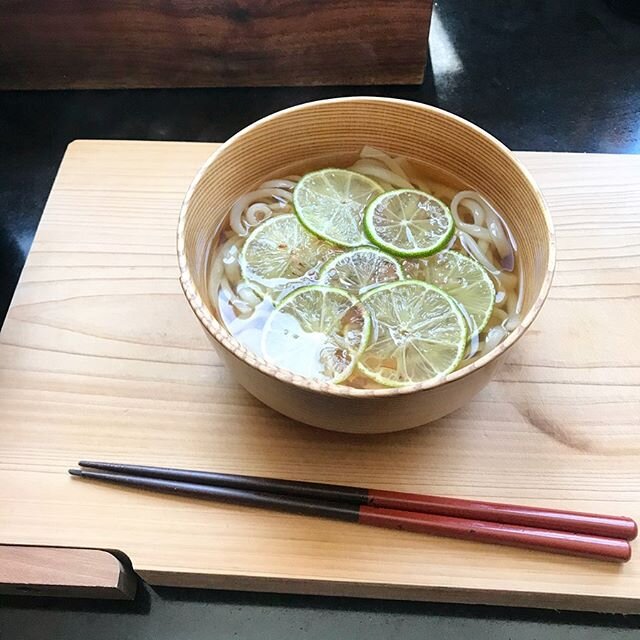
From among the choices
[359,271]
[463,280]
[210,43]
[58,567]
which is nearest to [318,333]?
[359,271]

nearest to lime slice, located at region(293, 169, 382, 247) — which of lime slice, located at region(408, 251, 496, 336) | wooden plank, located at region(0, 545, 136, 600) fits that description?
lime slice, located at region(408, 251, 496, 336)

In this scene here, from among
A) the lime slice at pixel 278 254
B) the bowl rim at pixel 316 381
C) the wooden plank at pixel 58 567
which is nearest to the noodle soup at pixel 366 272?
the lime slice at pixel 278 254

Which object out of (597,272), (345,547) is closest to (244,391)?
(345,547)

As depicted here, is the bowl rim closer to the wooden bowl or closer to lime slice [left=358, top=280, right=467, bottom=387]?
the wooden bowl

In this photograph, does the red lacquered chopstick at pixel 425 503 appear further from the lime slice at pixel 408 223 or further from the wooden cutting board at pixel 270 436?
the lime slice at pixel 408 223

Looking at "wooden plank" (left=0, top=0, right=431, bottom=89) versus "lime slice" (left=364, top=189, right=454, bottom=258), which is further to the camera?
"wooden plank" (left=0, top=0, right=431, bottom=89)

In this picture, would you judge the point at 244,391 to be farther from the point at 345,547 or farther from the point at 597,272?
the point at 597,272

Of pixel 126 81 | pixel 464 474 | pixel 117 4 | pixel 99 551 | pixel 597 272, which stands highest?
pixel 117 4
